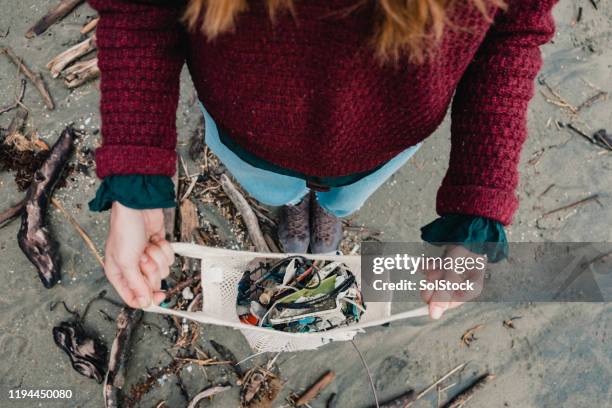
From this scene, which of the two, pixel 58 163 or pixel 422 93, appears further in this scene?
pixel 58 163

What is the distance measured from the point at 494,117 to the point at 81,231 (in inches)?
89.0

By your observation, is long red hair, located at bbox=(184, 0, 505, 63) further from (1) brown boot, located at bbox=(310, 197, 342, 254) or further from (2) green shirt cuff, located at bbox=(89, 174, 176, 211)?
(1) brown boot, located at bbox=(310, 197, 342, 254)

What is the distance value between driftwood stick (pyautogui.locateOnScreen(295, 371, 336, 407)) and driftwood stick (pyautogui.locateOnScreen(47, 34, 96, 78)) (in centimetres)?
232

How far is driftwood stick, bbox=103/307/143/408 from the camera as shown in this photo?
243 centimetres

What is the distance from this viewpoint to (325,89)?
1.09m

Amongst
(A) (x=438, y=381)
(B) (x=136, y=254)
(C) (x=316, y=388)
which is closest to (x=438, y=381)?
(A) (x=438, y=381)

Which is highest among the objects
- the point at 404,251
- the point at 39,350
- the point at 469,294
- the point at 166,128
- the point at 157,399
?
the point at 166,128

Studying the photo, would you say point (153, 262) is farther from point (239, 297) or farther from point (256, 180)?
point (239, 297)

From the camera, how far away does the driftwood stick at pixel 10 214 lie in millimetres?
2643

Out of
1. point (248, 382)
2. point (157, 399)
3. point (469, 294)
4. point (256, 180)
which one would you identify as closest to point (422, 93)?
point (469, 294)

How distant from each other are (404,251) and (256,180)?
1.25 meters

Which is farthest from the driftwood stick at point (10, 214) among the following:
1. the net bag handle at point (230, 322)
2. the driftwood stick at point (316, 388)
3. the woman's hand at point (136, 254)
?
the driftwood stick at point (316, 388)

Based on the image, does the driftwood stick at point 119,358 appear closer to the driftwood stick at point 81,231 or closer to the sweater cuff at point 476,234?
the driftwood stick at point 81,231

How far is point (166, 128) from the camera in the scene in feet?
4.27
